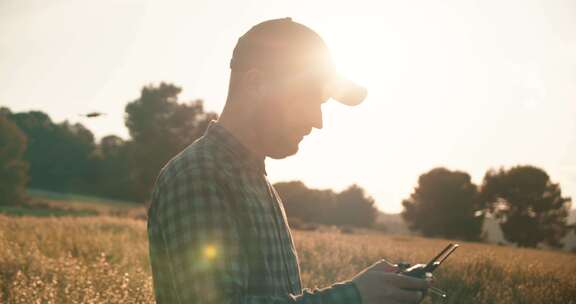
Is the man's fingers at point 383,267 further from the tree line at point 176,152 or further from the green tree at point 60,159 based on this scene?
the green tree at point 60,159

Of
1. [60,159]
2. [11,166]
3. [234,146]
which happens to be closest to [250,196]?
[234,146]

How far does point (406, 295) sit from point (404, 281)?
44 millimetres

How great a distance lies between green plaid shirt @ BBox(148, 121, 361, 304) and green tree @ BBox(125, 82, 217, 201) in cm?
5769

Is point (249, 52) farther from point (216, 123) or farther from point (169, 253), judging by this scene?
point (169, 253)

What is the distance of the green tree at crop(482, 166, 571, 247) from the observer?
2179 inches

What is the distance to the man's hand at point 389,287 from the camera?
1530 mm

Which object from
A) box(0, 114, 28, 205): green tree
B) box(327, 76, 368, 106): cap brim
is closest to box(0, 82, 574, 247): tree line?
box(0, 114, 28, 205): green tree

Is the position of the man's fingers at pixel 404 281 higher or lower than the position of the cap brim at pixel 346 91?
lower

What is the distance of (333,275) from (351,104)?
20.6ft

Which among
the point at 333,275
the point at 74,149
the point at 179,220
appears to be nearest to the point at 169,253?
the point at 179,220

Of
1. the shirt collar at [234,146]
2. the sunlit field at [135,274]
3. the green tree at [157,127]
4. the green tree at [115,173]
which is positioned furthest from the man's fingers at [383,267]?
the green tree at [115,173]

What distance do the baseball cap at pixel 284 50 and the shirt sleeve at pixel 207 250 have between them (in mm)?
542

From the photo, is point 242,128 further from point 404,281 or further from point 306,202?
point 306,202

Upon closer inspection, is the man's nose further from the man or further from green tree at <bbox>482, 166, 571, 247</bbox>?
green tree at <bbox>482, 166, 571, 247</bbox>
